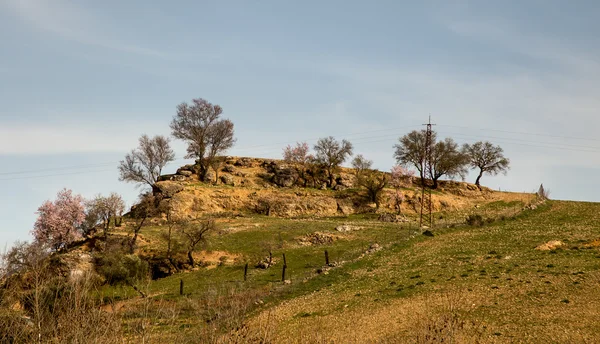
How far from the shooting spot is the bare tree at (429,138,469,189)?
107 metres

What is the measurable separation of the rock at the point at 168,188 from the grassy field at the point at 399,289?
667 inches

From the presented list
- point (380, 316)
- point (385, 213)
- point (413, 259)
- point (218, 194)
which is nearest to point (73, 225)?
point (218, 194)

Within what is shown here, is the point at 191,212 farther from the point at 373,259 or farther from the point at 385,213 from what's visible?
the point at 373,259

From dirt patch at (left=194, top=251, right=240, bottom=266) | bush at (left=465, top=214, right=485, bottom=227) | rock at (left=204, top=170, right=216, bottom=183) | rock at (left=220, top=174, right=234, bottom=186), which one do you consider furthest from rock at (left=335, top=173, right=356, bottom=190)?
dirt patch at (left=194, top=251, right=240, bottom=266)

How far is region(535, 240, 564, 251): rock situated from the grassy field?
540mm

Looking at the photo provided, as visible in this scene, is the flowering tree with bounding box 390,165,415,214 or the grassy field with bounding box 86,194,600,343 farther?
the flowering tree with bounding box 390,165,415,214

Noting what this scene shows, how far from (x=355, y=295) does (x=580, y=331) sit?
49.7 ft

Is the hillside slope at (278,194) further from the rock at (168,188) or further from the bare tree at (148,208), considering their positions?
the bare tree at (148,208)

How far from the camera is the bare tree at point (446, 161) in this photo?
107 metres

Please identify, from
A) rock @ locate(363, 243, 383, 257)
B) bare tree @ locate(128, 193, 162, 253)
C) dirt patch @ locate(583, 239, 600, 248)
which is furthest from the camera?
bare tree @ locate(128, 193, 162, 253)

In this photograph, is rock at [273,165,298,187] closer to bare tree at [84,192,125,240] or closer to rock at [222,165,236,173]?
rock at [222,165,236,173]

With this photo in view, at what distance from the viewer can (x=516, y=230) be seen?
5031 centimetres

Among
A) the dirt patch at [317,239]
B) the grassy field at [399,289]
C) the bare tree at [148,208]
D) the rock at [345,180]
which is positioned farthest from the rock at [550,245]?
the rock at [345,180]

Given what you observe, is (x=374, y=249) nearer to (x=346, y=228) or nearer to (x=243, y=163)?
(x=346, y=228)
